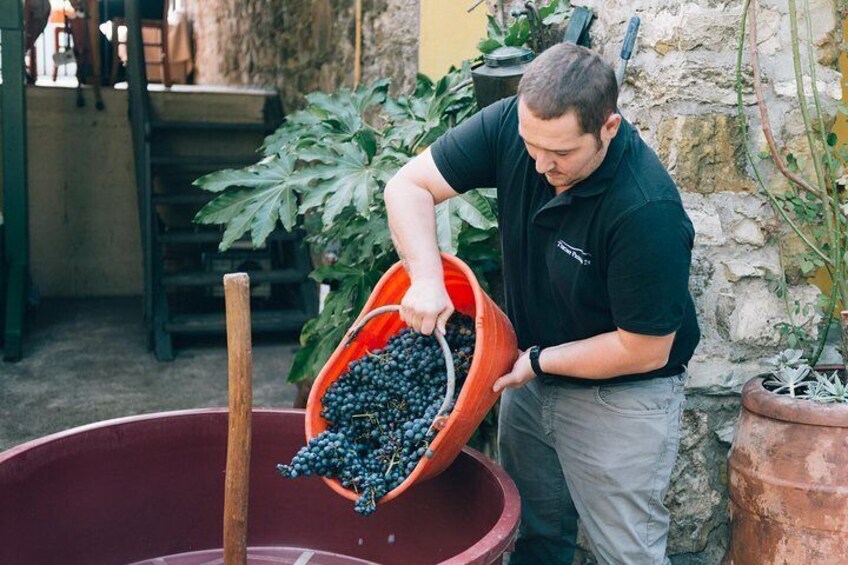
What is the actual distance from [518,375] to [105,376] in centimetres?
392

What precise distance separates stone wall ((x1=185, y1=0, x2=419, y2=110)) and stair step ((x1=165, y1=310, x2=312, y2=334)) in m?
1.41

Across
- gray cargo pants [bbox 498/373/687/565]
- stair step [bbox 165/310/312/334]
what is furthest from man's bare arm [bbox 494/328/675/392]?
stair step [bbox 165/310/312/334]

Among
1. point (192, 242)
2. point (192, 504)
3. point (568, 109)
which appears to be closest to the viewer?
point (568, 109)

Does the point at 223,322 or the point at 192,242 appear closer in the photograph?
the point at 223,322

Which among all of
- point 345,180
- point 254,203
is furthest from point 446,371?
point 254,203

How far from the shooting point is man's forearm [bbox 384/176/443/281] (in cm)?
229

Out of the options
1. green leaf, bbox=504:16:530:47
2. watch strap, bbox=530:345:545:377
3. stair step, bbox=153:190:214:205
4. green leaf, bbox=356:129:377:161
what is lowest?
stair step, bbox=153:190:214:205

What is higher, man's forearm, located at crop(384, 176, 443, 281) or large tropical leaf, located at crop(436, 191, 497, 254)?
man's forearm, located at crop(384, 176, 443, 281)

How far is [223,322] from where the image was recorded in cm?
621

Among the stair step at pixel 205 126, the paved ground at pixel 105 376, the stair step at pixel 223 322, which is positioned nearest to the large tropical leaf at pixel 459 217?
the paved ground at pixel 105 376

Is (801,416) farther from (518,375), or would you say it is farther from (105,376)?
(105,376)

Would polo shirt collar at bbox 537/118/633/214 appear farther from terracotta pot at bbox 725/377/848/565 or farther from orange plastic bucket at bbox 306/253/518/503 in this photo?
terracotta pot at bbox 725/377/848/565

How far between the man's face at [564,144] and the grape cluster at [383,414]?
444 millimetres

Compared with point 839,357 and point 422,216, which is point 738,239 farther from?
point 422,216
